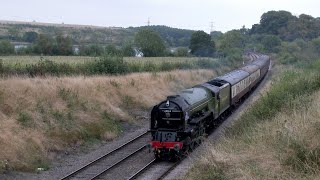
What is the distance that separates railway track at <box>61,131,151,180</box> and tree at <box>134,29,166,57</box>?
5856 centimetres

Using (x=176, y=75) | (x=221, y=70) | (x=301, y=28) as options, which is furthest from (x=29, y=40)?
(x=301, y=28)

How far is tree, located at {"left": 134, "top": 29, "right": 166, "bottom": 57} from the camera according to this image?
3164 inches

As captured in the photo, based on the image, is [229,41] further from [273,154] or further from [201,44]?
[273,154]

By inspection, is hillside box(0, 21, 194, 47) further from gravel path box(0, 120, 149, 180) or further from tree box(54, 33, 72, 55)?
gravel path box(0, 120, 149, 180)

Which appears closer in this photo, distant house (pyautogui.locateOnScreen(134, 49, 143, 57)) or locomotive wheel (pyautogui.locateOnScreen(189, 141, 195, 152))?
locomotive wheel (pyautogui.locateOnScreen(189, 141, 195, 152))

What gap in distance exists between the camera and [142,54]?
3253 inches

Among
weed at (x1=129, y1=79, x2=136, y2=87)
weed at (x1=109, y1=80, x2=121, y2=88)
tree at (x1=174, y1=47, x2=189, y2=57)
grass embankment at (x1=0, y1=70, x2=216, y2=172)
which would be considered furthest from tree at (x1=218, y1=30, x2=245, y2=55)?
grass embankment at (x1=0, y1=70, x2=216, y2=172)

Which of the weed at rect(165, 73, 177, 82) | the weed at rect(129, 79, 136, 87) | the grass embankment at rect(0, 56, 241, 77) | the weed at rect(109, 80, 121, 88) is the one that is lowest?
the weed at rect(165, 73, 177, 82)

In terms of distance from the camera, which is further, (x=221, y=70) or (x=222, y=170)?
(x=221, y=70)

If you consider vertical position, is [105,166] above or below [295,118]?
below

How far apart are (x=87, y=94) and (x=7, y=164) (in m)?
11.1

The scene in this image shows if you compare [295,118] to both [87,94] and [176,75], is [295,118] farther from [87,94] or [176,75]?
[176,75]

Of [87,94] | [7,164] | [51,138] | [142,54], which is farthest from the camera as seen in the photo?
[142,54]

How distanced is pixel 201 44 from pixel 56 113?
67.7 m
